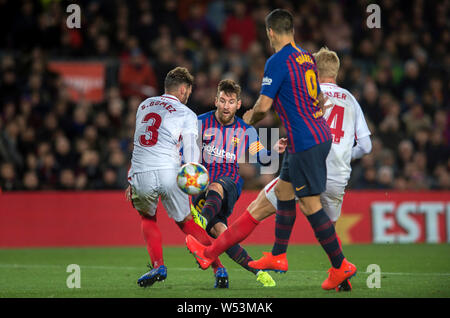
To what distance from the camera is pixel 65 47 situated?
544 inches

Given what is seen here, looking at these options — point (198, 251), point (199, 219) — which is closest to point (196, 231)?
point (199, 219)

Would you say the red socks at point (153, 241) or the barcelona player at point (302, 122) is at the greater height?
the barcelona player at point (302, 122)

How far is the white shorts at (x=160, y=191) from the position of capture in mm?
6516

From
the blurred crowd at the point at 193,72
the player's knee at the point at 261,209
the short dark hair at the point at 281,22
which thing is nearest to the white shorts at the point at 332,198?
the player's knee at the point at 261,209

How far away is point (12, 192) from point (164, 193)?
6.07m

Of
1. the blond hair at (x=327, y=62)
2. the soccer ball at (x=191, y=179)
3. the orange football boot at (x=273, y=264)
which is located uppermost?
the blond hair at (x=327, y=62)

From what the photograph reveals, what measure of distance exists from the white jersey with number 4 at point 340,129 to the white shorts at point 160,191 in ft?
4.49

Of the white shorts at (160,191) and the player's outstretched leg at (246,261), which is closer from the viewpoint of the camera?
the white shorts at (160,191)

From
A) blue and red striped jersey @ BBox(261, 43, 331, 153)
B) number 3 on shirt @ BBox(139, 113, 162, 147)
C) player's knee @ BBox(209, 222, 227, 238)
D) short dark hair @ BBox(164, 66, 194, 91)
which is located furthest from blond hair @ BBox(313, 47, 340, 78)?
player's knee @ BBox(209, 222, 227, 238)

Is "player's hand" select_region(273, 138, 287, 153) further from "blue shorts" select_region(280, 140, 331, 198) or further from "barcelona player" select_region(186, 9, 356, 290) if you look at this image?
"blue shorts" select_region(280, 140, 331, 198)

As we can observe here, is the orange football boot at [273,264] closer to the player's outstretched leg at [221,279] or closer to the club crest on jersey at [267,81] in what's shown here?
the player's outstretched leg at [221,279]

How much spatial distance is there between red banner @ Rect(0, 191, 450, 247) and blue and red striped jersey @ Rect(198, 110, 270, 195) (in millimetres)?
4265

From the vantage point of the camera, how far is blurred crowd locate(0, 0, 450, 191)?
12344 mm

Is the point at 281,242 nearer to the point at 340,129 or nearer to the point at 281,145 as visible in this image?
the point at 281,145
